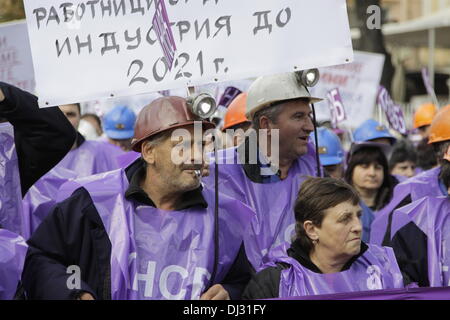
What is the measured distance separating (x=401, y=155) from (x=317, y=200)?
481cm

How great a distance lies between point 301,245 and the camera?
4.33 m

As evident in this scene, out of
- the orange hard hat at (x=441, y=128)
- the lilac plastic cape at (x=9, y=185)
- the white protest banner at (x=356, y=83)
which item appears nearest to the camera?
the lilac plastic cape at (x=9, y=185)

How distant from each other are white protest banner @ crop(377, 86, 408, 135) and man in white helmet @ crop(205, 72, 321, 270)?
16.8 ft

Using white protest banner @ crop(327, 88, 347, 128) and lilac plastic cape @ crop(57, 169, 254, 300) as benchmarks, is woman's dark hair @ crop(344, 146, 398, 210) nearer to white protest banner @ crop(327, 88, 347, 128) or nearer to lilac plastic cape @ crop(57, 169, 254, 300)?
white protest banner @ crop(327, 88, 347, 128)

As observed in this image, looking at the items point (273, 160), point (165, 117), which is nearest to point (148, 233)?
point (165, 117)

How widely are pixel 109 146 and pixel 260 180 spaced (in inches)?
116

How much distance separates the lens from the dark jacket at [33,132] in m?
4.18

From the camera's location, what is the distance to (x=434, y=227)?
4.79 m

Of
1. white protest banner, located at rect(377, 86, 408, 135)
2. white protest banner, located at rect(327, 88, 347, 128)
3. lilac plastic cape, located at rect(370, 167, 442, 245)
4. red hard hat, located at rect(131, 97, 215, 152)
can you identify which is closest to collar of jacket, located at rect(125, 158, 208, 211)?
red hard hat, located at rect(131, 97, 215, 152)

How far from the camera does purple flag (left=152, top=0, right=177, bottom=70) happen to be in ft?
14.0

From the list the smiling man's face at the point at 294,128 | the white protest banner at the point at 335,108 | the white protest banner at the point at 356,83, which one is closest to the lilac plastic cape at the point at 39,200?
the smiling man's face at the point at 294,128

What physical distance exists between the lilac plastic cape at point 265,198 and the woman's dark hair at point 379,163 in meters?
2.34

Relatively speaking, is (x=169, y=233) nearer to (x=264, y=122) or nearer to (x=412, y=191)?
(x=264, y=122)

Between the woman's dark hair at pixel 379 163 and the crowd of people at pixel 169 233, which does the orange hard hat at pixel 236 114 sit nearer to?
the woman's dark hair at pixel 379 163
